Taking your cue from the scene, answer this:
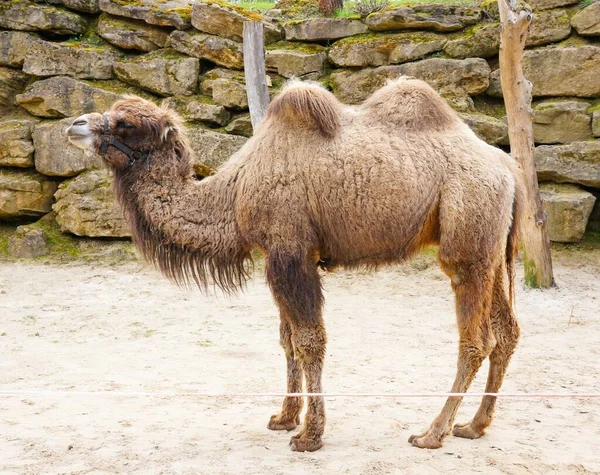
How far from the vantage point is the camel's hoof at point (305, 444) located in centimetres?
433

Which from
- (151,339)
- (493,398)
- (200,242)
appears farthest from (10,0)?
(493,398)

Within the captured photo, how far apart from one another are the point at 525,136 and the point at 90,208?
20.5ft

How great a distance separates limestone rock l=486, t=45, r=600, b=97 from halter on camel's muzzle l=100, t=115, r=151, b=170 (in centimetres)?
694

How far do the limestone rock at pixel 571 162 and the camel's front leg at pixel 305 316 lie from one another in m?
6.16

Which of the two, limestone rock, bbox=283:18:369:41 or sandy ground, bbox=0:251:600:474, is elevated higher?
limestone rock, bbox=283:18:369:41

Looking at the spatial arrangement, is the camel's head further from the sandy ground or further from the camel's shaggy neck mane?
the sandy ground

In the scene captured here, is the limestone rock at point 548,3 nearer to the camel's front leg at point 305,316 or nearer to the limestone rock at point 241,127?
the limestone rock at point 241,127

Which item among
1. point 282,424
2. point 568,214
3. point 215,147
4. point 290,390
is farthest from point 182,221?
point 568,214

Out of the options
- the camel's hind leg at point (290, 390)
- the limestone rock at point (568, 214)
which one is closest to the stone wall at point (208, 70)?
the limestone rock at point (568, 214)

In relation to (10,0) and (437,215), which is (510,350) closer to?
(437,215)

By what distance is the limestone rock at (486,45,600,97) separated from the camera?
9.59 meters

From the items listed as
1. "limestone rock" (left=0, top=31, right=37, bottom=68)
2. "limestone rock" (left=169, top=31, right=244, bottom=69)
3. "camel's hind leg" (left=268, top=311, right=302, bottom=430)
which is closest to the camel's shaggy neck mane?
"camel's hind leg" (left=268, top=311, right=302, bottom=430)

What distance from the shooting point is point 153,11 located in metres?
11.0

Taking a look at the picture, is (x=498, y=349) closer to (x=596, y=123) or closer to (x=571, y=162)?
(x=571, y=162)
